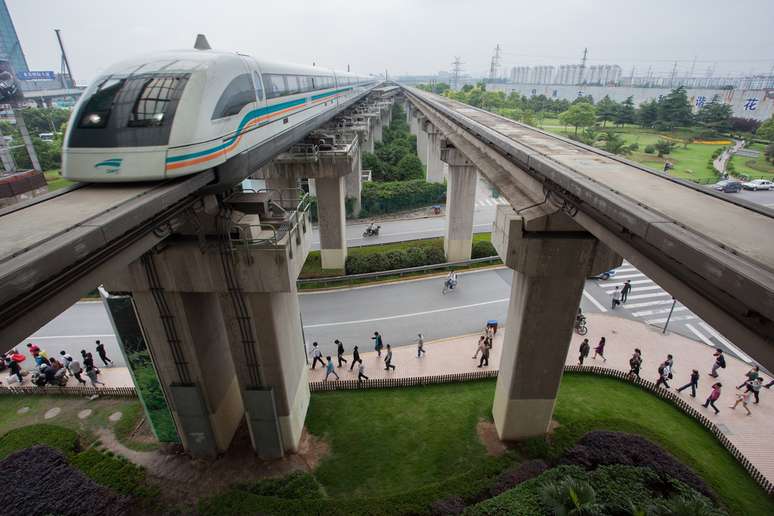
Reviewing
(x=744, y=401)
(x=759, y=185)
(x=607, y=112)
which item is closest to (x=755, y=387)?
(x=744, y=401)

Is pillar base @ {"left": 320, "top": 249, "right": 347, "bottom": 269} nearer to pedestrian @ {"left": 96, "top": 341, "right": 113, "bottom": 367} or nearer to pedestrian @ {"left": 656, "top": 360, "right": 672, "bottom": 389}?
pedestrian @ {"left": 96, "top": 341, "right": 113, "bottom": 367}

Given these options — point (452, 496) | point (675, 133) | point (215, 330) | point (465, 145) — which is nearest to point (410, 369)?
point (452, 496)

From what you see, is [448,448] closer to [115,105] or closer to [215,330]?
[215,330]

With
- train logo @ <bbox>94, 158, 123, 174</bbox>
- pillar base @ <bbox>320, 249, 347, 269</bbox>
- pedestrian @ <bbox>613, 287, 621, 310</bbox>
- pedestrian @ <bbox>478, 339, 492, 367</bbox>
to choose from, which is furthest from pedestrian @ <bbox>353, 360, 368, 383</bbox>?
pedestrian @ <bbox>613, 287, 621, 310</bbox>

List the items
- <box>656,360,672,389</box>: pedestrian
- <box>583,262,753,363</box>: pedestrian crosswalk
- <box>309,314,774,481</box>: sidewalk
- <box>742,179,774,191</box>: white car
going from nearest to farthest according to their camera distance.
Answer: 1. <box>309,314,774,481</box>: sidewalk
2. <box>656,360,672,389</box>: pedestrian
3. <box>583,262,753,363</box>: pedestrian crosswalk
4. <box>742,179,774,191</box>: white car

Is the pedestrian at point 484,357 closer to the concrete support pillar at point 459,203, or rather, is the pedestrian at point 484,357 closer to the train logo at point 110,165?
the concrete support pillar at point 459,203

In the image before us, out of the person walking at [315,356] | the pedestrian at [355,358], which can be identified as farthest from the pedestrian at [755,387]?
the person walking at [315,356]

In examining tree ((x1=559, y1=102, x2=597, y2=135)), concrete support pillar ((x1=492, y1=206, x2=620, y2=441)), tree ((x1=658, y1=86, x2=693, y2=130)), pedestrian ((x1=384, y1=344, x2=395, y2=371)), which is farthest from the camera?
tree ((x1=559, y1=102, x2=597, y2=135))

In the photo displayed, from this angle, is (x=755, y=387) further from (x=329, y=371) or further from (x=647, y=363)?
(x=329, y=371)

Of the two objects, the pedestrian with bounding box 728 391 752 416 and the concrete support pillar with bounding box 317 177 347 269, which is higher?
the concrete support pillar with bounding box 317 177 347 269
